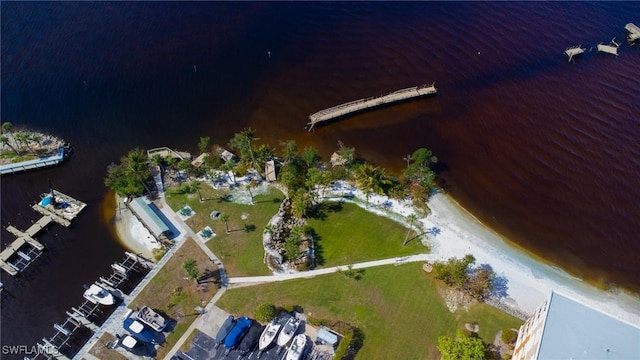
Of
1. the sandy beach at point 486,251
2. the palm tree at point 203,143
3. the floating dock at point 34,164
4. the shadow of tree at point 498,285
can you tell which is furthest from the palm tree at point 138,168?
the shadow of tree at point 498,285

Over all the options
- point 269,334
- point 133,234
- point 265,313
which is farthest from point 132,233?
point 269,334

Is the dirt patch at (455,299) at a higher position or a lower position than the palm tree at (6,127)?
higher

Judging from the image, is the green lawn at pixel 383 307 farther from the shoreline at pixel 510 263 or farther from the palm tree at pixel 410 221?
the shoreline at pixel 510 263

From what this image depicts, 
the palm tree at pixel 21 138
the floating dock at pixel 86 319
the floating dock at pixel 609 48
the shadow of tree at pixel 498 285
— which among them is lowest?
the floating dock at pixel 86 319

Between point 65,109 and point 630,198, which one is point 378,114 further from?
point 65,109

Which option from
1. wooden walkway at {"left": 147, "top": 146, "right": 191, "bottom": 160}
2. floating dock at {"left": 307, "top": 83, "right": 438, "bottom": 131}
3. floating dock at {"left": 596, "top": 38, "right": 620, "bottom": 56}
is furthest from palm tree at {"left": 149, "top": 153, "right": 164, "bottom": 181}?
floating dock at {"left": 596, "top": 38, "right": 620, "bottom": 56}

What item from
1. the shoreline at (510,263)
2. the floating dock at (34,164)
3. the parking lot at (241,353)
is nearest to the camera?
the parking lot at (241,353)
